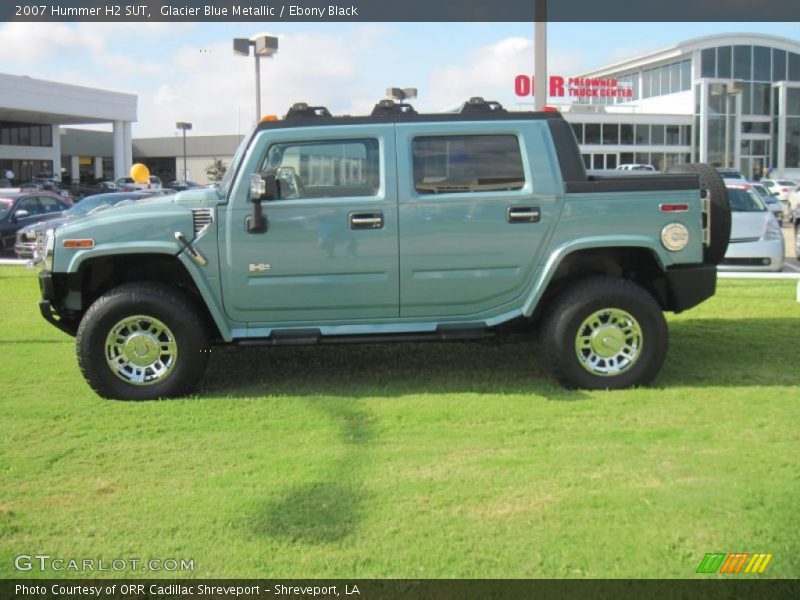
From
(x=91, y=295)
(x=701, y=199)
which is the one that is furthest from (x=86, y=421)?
(x=701, y=199)

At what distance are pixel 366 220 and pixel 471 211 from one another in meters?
0.76

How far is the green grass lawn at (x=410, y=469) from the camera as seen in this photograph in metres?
3.78

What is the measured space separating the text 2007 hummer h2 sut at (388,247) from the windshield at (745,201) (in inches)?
274

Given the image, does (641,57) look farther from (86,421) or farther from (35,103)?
(86,421)

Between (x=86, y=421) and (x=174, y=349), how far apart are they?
0.79 metres

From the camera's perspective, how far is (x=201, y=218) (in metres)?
6.13

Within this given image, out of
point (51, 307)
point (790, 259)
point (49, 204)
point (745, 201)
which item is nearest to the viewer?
point (51, 307)

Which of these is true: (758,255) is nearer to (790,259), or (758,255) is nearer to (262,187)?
(790,259)

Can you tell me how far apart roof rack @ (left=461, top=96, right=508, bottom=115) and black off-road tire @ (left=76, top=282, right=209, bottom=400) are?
2544 mm

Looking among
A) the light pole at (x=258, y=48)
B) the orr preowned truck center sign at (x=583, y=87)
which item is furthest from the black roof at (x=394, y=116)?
the orr preowned truck center sign at (x=583, y=87)

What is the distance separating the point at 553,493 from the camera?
437 centimetres

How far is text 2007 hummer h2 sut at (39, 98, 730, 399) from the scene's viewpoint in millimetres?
6121

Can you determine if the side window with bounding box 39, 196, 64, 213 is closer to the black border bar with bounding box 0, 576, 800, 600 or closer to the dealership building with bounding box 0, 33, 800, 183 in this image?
the black border bar with bounding box 0, 576, 800, 600

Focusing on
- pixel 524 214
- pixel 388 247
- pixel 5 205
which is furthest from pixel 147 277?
pixel 5 205
